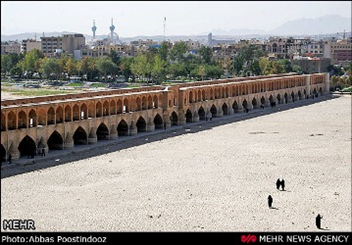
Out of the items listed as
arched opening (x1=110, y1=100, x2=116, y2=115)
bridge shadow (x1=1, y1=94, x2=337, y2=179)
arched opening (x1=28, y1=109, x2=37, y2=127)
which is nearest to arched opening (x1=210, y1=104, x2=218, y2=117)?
bridge shadow (x1=1, y1=94, x2=337, y2=179)

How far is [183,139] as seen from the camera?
38.8m

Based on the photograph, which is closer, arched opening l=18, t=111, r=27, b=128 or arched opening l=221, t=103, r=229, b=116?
arched opening l=18, t=111, r=27, b=128

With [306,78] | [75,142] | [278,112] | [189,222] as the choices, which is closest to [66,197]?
[189,222]

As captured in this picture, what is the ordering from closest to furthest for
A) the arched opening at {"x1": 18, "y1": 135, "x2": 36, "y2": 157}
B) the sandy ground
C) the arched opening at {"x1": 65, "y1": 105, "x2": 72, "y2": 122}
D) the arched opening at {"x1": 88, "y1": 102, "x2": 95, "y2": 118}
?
the sandy ground → the arched opening at {"x1": 18, "y1": 135, "x2": 36, "y2": 157} → the arched opening at {"x1": 65, "y1": 105, "x2": 72, "y2": 122} → the arched opening at {"x1": 88, "y1": 102, "x2": 95, "y2": 118}

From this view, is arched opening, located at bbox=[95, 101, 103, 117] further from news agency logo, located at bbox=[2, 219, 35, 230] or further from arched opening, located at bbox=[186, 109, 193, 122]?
news agency logo, located at bbox=[2, 219, 35, 230]

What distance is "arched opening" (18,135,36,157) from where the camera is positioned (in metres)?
32.1

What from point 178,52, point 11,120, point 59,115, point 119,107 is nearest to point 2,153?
point 11,120

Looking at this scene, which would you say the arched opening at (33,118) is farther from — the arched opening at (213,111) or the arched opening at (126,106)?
the arched opening at (213,111)

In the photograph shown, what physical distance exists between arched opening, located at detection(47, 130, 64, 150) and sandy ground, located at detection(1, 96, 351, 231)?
10.5 feet

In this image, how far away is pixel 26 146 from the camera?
3256 centimetres

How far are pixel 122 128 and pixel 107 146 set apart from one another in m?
4.35
